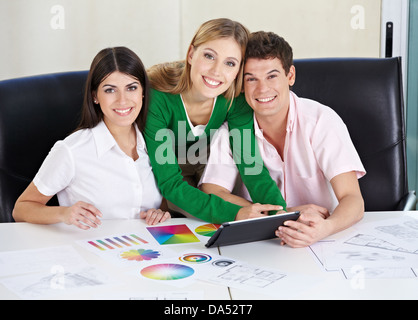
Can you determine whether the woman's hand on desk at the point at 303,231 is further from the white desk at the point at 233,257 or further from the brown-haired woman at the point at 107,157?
the brown-haired woman at the point at 107,157

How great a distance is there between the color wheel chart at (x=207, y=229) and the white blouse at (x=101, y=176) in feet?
0.93

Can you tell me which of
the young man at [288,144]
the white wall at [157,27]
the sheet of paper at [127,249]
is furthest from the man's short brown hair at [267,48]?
the white wall at [157,27]

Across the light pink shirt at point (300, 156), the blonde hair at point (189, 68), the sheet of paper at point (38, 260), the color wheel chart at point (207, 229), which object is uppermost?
the blonde hair at point (189, 68)

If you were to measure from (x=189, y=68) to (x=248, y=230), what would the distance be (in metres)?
0.72

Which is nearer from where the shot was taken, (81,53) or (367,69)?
(367,69)

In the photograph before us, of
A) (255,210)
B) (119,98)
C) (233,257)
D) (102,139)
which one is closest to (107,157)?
(102,139)

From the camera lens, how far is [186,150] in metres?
2.02

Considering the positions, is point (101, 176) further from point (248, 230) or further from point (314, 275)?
point (314, 275)

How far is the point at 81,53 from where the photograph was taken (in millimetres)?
3354

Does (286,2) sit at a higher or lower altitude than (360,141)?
higher

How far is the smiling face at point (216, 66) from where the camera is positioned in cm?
179
